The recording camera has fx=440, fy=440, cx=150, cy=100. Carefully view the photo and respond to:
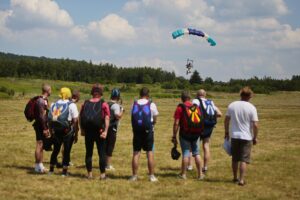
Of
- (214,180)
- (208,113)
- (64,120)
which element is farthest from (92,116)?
(214,180)

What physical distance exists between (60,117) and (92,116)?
3.20 ft

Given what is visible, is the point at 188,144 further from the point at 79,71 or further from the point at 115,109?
the point at 79,71

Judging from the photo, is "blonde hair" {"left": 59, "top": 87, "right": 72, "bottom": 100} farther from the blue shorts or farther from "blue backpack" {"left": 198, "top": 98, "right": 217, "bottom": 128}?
"blue backpack" {"left": 198, "top": 98, "right": 217, "bottom": 128}

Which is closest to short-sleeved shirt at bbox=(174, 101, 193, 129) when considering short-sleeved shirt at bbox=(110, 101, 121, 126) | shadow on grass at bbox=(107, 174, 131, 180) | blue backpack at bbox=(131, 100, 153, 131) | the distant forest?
blue backpack at bbox=(131, 100, 153, 131)

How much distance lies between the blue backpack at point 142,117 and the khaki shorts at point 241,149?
→ 209 cm

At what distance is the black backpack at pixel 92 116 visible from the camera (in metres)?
10.2

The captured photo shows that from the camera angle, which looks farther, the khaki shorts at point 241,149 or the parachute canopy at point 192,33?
the parachute canopy at point 192,33

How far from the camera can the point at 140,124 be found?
10344 mm

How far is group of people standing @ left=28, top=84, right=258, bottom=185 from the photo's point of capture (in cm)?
1038

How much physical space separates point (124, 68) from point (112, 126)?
186607mm

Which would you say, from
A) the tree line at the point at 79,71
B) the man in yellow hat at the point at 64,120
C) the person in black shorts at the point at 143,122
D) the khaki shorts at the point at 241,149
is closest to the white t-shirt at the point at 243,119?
the khaki shorts at the point at 241,149

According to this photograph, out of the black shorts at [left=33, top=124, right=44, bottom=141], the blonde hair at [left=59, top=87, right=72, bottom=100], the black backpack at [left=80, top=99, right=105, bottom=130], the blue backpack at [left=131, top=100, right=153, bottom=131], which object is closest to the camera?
the black backpack at [left=80, top=99, right=105, bottom=130]

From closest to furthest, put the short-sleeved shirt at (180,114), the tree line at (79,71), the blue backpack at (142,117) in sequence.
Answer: the blue backpack at (142,117), the short-sleeved shirt at (180,114), the tree line at (79,71)

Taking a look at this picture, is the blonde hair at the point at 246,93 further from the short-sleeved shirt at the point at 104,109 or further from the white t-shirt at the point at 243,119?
the short-sleeved shirt at the point at 104,109
